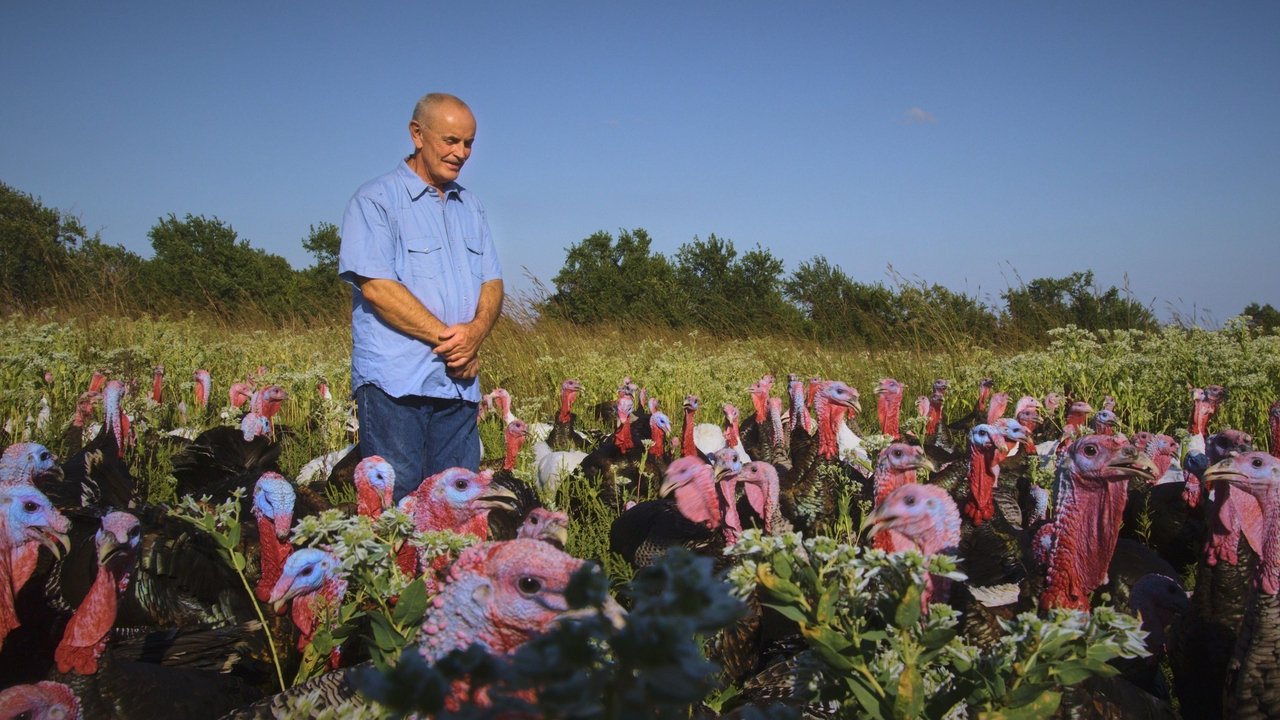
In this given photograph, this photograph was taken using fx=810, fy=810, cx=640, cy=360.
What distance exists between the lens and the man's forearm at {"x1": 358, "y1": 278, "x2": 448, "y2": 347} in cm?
401

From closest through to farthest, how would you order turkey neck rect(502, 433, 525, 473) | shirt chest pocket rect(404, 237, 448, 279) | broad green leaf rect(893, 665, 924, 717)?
broad green leaf rect(893, 665, 924, 717)
shirt chest pocket rect(404, 237, 448, 279)
turkey neck rect(502, 433, 525, 473)

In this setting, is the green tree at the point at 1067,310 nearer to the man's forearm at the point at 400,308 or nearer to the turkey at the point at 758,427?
the turkey at the point at 758,427

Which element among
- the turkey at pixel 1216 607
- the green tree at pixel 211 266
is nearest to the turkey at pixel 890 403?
the turkey at pixel 1216 607

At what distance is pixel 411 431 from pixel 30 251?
20703 millimetres

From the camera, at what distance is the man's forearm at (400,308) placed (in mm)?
4008

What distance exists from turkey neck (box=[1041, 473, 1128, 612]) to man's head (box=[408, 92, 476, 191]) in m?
3.24

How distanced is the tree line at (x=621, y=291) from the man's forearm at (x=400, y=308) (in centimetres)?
940

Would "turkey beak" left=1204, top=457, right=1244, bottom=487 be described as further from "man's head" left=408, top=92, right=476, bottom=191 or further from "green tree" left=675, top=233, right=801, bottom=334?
"green tree" left=675, top=233, right=801, bottom=334

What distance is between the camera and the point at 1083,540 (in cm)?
308

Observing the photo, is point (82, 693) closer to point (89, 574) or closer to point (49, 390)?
point (89, 574)

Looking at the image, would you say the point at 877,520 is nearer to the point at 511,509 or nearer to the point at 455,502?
the point at 455,502

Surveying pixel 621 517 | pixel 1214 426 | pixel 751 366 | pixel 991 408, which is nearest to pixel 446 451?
pixel 621 517

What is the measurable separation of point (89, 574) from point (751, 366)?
351 inches

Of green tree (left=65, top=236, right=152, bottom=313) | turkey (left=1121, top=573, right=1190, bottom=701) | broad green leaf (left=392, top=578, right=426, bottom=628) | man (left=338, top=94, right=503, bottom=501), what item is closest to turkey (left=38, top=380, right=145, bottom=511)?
man (left=338, top=94, right=503, bottom=501)
